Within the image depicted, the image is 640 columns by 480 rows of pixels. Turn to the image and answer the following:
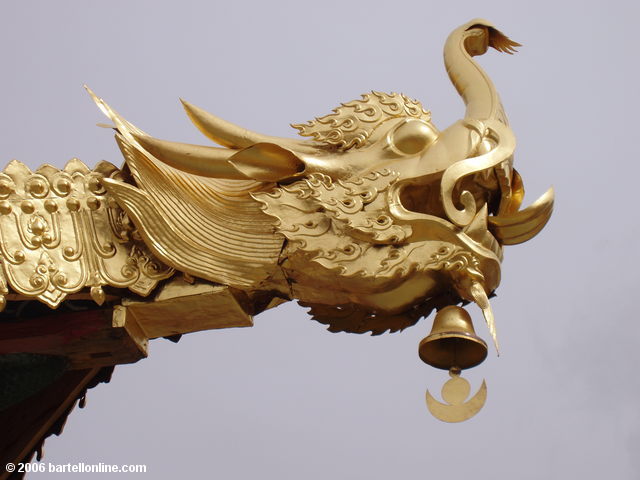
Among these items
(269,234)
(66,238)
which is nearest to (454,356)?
(269,234)

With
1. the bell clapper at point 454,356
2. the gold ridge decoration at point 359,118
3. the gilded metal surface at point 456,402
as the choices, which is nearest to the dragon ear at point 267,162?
the gold ridge decoration at point 359,118

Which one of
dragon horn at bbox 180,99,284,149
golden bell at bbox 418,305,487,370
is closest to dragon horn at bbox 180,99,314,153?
dragon horn at bbox 180,99,284,149

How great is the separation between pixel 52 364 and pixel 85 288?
0.36m

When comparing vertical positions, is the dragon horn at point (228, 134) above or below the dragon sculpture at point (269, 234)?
above

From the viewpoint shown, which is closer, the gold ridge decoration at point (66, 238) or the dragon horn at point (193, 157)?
the gold ridge decoration at point (66, 238)

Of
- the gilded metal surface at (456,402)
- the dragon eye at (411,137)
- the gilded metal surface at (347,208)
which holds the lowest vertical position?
the gilded metal surface at (456,402)

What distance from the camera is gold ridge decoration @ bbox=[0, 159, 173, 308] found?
4.30 m

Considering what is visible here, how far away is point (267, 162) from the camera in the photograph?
4.43 metres

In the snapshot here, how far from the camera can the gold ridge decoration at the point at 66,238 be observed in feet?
14.1

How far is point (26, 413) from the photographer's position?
4.82 metres

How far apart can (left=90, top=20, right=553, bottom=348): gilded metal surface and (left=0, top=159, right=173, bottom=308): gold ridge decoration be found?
0.09 meters

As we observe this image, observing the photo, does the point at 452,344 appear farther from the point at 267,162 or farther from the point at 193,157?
the point at 193,157

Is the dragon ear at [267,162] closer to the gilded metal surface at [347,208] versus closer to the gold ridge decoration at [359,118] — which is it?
the gilded metal surface at [347,208]

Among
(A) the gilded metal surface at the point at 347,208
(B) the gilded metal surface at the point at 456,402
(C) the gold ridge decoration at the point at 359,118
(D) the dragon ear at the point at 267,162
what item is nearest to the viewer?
(B) the gilded metal surface at the point at 456,402
